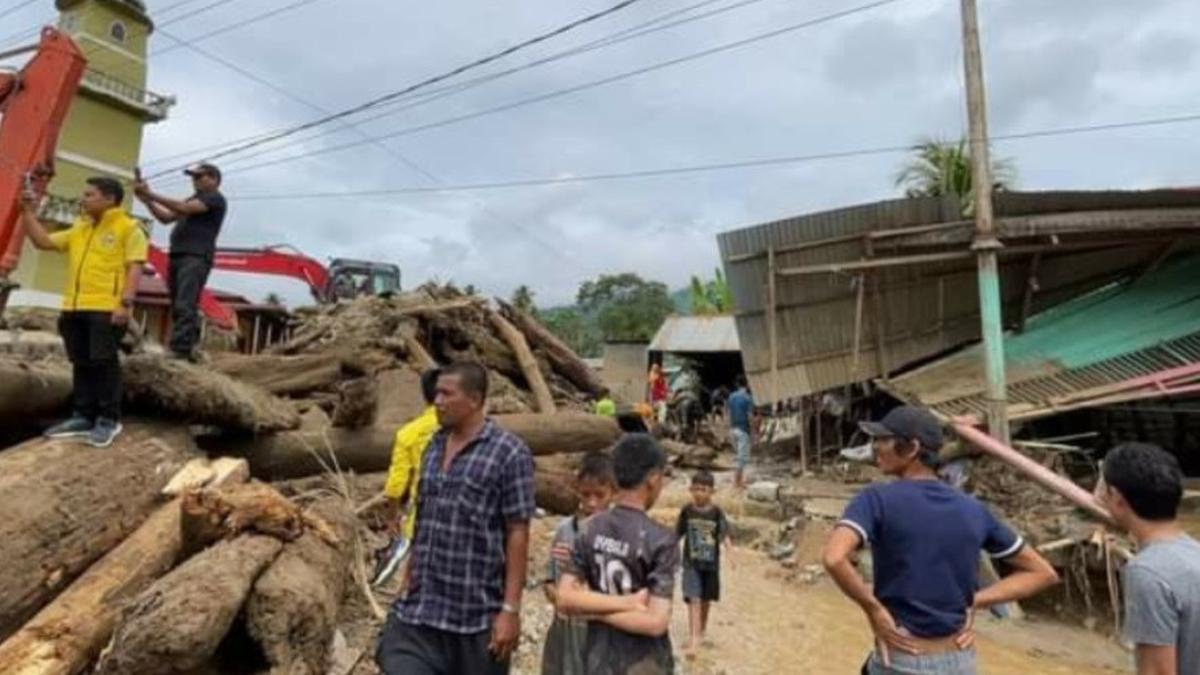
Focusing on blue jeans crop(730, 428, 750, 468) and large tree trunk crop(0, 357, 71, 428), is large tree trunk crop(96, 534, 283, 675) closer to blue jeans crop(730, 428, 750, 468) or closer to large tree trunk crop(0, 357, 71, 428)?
large tree trunk crop(0, 357, 71, 428)

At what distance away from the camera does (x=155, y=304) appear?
17.9 m

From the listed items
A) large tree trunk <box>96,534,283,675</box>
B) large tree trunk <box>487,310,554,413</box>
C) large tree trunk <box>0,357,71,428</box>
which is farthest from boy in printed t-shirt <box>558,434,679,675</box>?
large tree trunk <box>487,310,554,413</box>

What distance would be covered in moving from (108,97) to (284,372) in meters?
21.5

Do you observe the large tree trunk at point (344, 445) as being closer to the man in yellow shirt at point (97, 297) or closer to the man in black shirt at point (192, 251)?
the man in black shirt at point (192, 251)

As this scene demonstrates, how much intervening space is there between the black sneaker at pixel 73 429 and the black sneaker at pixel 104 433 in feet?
0.13

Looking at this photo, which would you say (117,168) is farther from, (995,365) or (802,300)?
(995,365)

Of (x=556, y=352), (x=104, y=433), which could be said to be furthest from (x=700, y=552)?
(x=556, y=352)

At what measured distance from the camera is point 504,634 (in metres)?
2.94

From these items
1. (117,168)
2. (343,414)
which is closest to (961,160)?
(343,414)

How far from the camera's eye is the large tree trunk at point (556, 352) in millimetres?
11891

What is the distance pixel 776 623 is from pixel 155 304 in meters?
15.4

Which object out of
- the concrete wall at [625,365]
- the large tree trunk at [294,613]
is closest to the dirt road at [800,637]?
the large tree trunk at [294,613]

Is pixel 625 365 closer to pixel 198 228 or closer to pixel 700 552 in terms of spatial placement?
pixel 700 552

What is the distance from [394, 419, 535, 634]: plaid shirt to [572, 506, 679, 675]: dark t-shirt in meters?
0.36
